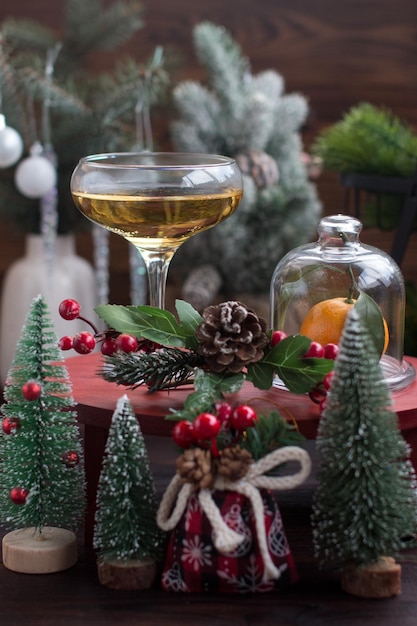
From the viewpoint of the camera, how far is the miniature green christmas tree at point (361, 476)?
71cm

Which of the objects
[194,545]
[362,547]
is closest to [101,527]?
[194,545]

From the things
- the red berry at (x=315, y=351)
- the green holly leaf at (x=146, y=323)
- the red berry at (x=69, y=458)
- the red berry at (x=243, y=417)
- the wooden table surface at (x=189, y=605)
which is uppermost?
the green holly leaf at (x=146, y=323)

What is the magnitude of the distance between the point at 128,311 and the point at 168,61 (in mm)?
1200

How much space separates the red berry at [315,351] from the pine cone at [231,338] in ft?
0.11

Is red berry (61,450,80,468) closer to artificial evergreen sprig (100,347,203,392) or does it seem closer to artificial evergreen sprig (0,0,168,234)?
artificial evergreen sprig (100,347,203,392)

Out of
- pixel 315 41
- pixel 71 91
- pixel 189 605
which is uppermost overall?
pixel 315 41

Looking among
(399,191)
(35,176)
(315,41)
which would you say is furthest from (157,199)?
(315,41)

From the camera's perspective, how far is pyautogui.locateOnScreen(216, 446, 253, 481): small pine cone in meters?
0.71

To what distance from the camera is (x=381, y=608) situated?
28.0 inches

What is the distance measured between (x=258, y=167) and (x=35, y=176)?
0.41m

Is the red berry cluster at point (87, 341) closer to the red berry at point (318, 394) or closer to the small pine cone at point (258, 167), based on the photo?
the red berry at point (318, 394)

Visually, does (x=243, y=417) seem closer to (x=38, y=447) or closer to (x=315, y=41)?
(x=38, y=447)

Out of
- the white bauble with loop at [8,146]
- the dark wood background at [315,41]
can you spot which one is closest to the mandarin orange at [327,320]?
the white bauble with loop at [8,146]

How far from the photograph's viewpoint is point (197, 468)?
28.0 inches
